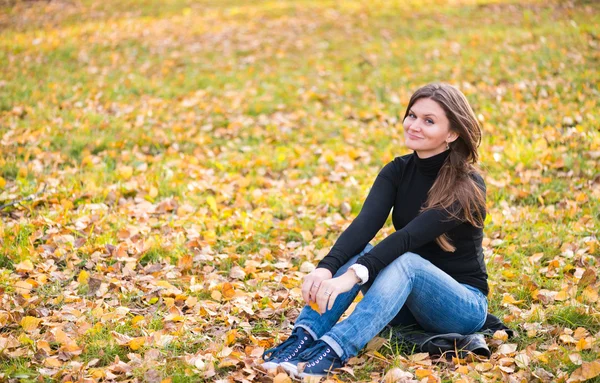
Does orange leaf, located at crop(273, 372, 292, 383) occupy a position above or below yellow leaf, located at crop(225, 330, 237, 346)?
above

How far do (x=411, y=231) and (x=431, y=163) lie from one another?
1.36ft

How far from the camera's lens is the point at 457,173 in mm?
2986

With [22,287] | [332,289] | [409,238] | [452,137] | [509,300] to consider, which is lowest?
[509,300]

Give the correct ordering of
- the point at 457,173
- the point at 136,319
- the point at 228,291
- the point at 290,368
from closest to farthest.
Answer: the point at 290,368 → the point at 457,173 → the point at 136,319 → the point at 228,291

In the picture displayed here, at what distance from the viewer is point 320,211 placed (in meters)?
4.91

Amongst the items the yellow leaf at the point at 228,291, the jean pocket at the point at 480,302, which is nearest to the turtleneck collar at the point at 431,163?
the jean pocket at the point at 480,302

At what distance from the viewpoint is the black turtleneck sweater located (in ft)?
9.33

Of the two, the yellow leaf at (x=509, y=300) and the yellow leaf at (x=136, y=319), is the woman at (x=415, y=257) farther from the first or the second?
the yellow leaf at (x=136, y=319)

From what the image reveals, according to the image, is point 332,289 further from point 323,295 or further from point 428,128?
point 428,128

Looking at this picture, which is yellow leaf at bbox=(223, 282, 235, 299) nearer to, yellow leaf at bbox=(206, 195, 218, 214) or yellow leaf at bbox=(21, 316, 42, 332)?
yellow leaf at bbox=(21, 316, 42, 332)

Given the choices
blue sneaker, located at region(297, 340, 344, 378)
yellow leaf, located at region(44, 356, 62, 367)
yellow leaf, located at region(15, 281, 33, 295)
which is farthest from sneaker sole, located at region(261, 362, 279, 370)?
yellow leaf, located at region(15, 281, 33, 295)

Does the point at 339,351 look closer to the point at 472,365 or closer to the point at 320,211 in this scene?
the point at 472,365

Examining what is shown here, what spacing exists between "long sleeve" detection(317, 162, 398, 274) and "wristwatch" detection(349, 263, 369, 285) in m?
0.14

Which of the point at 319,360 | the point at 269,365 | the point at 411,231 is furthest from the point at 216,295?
the point at 411,231
